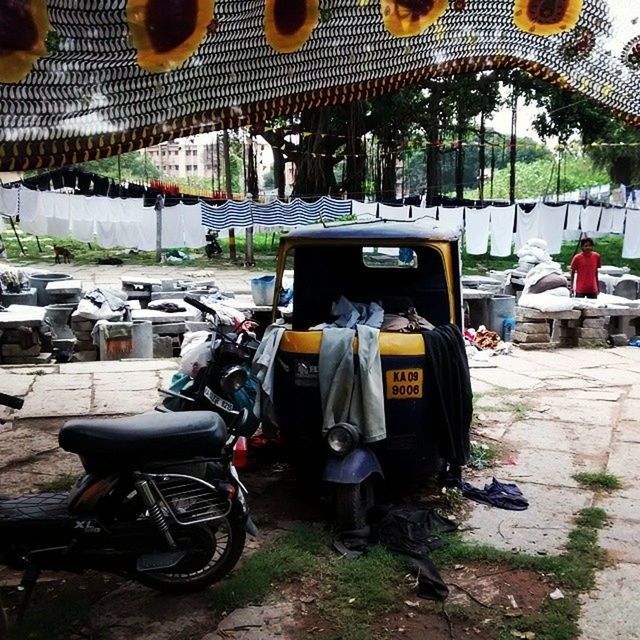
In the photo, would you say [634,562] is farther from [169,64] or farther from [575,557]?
[169,64]

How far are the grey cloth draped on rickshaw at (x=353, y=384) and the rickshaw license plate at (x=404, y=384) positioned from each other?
0.38 ft

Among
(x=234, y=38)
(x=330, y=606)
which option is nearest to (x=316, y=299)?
(x=234, y=38)

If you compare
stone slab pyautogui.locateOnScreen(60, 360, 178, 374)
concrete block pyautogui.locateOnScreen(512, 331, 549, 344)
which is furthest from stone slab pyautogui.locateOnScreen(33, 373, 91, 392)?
concrete block pyautogui.locateOnScreen(512, 331, 549, 344)

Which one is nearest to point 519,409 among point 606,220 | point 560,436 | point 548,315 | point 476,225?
point 560,436

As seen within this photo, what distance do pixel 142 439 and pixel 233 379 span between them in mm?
1072

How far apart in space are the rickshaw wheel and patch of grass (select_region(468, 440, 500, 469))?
150 centimetres

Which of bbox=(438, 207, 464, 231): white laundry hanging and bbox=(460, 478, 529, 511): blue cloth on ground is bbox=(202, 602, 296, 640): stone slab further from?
bbox=(438, 207, 464, 231): white laundry hanging

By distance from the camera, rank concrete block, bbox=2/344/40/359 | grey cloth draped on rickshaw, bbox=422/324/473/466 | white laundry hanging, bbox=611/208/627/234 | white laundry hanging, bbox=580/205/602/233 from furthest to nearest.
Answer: white laundry hanging, bbox=611/208/627/234 < white laundry hanging, bbox=580/205/602/233 < concrete block, bbox=2/344/40/359 < grey cloth draped on rickshaw, bbox=422/324/473/466

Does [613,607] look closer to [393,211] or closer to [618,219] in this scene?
[393,211]

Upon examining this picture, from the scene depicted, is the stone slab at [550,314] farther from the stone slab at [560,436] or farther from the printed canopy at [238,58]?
the printed canopy at [238,58]

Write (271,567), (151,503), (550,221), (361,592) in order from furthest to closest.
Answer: (550,221) → (271,567) → (361,592) → (151,503)

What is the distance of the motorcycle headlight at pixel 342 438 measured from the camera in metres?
4.03

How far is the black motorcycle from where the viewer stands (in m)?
3.18

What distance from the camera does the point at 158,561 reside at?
3.22m
